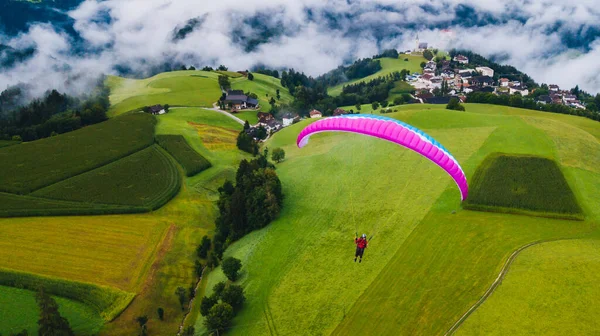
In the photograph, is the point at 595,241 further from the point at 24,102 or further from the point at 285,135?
the point at 24,102

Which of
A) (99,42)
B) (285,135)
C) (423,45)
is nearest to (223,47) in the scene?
(99,42)

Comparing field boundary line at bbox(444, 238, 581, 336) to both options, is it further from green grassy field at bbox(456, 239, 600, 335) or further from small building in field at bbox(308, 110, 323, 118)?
small building in field at bbox(308, 110, 323, 118)

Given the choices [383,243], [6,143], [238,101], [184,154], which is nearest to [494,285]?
[383,243]

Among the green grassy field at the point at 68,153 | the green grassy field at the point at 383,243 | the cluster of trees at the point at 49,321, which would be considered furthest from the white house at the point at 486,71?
the cluster of trees at the point at 49,321

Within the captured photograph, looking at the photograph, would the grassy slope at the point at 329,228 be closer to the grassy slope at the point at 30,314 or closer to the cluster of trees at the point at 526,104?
the grassy slope at the point at 30,314

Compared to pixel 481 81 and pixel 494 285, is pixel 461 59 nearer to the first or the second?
pixel 481 81

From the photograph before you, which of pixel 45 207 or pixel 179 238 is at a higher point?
pixel 45 207
